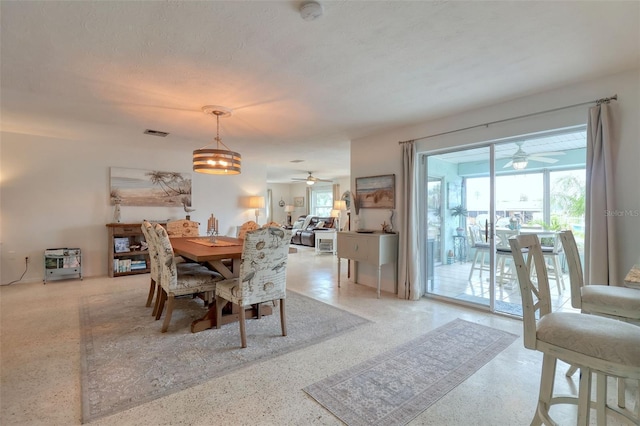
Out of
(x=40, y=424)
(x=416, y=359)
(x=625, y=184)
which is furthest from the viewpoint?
(x=625, y=184)

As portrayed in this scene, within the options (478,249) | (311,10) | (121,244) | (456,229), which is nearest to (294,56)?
(311,10)

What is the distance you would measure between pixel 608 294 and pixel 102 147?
6780mm

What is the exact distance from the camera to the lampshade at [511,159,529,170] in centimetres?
368

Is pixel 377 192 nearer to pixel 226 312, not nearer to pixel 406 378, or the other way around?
pixel 226 312

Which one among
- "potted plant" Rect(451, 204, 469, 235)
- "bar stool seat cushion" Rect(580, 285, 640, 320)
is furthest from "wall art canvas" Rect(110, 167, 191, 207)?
"bar stool seat cushion" Rect(580, 285, 640, 320)

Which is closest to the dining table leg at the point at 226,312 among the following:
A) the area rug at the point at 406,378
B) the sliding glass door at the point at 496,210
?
the area rug at the point at 406,378

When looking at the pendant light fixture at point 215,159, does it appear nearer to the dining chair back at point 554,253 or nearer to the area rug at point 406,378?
the area rug at point 406,378

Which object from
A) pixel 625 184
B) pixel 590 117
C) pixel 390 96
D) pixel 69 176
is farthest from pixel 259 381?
pixel 69 176

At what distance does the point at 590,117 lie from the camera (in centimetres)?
260

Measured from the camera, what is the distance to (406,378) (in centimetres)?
204

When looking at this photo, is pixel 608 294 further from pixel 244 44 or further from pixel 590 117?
pixel 244 44

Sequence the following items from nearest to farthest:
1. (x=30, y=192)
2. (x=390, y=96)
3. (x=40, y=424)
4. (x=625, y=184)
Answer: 1. (x=40, y=424)
2. (x=625, y=184)
3. (x=390, y=96)
4. (x=30, y=192)

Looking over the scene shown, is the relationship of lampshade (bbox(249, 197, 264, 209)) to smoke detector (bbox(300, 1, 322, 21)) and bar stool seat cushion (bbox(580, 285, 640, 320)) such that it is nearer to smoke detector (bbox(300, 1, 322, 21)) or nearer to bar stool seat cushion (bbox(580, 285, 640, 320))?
smoke detector (bbox(300, 1, 322, 21))

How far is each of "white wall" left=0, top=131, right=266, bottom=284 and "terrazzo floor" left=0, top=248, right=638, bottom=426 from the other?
5.80 ft
